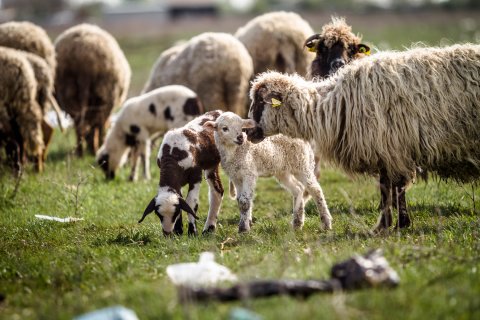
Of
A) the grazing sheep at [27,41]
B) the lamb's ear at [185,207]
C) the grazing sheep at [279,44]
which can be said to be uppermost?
the grazing sheep at [279,44]

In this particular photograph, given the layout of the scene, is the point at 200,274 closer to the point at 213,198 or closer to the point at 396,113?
the point at 213,198

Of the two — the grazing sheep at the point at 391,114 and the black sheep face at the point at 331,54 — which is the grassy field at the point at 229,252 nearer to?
the grazing sheep at the point at 391,114

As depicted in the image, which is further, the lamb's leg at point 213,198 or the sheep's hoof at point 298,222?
the lamb's leg at point 213,198

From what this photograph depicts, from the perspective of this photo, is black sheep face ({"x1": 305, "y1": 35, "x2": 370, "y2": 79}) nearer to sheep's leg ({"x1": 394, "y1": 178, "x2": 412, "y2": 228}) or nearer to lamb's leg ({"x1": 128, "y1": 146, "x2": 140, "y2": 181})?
sheep's leg ({"x1": 394, "y1": 178, "x2": 412, "y2": 228})

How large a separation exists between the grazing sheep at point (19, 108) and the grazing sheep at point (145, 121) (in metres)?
1.20

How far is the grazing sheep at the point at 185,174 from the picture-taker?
7590 mm

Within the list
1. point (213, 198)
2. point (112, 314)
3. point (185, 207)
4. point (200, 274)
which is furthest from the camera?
point (213, 198)

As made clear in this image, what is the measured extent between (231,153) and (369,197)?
106 inches

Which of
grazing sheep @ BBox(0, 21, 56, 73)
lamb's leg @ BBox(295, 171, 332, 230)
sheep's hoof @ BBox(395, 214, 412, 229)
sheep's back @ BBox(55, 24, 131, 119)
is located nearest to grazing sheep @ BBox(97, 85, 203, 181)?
sheep's back @ BBox(55, 24, 131, 119)

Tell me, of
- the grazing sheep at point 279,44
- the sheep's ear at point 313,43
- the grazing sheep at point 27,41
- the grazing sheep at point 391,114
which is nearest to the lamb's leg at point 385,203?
the grazing sheep at point 391,114

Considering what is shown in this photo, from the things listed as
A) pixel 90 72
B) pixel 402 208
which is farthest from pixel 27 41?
pixel 402 208

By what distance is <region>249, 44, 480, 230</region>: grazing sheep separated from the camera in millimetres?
7383

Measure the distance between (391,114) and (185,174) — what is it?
94.2 inches

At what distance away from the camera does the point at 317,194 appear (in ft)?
26.1
